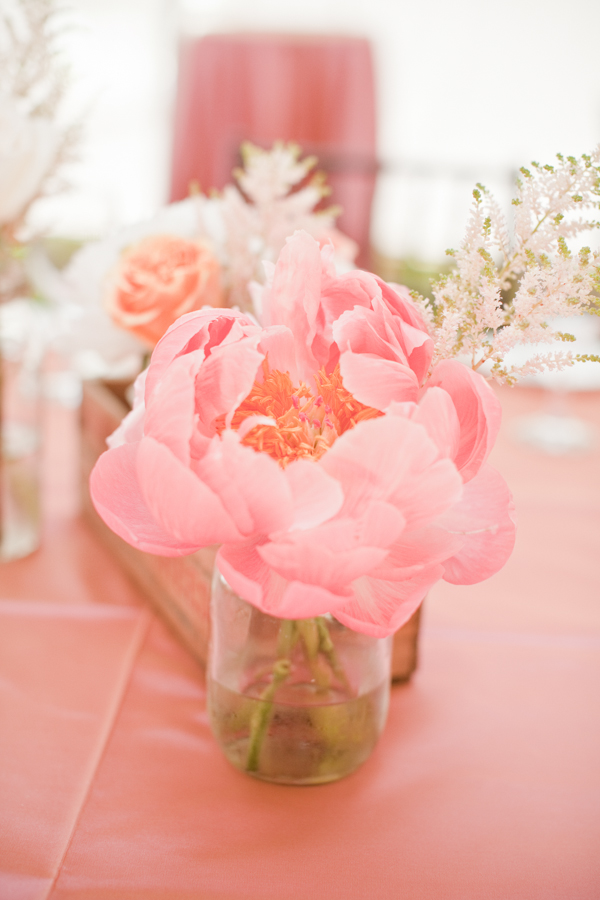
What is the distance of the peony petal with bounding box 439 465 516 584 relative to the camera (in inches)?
13.0

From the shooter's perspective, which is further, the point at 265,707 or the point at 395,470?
the point at 265,707

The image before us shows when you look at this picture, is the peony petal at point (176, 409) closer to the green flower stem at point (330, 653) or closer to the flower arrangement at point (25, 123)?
the green flower stem at point (330, 653)

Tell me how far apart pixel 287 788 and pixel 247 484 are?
0.24 meters

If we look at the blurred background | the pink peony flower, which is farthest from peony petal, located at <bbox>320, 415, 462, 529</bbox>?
the blurred background

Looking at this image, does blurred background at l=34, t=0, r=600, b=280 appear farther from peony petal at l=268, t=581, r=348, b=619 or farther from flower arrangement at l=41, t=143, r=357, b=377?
peony petal at l=268, t=581, r=348, b=619

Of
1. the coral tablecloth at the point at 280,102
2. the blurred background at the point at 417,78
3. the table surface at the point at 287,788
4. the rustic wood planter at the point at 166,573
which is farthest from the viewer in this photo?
the blurred background at the point at 417,78

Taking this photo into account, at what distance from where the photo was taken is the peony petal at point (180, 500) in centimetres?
28

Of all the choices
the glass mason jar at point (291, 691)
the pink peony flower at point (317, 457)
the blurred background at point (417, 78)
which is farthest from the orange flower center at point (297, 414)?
the blurred background at point (417, 78)

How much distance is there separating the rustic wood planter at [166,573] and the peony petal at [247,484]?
0.20m

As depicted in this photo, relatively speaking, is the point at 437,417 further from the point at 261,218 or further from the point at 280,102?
the point at 280,102

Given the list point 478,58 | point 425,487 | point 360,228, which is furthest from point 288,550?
point 478,58

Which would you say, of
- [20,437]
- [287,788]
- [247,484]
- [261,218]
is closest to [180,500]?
[247,484]

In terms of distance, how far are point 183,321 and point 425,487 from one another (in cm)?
14

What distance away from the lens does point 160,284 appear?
0.55 m
